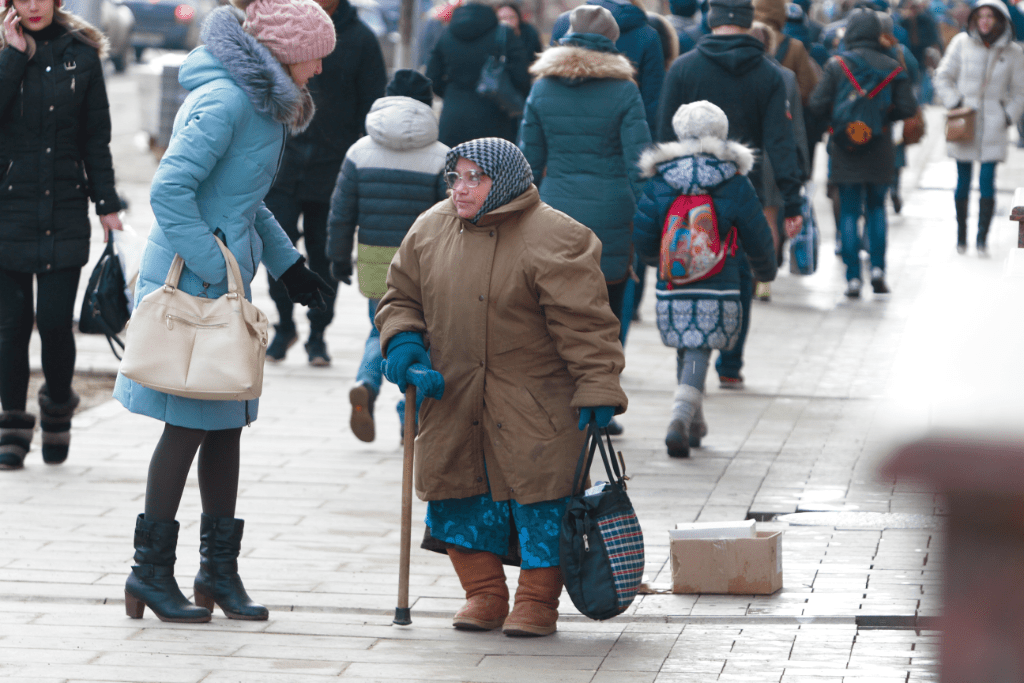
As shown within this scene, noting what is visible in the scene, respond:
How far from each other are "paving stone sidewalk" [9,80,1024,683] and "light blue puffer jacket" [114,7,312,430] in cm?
69

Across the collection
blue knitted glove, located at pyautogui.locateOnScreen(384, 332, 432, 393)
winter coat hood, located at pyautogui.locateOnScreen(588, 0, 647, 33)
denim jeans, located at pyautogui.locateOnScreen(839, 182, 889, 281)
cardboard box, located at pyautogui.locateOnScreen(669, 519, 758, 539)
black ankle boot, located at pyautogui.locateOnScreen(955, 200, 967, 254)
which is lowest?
black ankle boot, located at pyautogui.locateOnScreen(955, 200, 967, 254)

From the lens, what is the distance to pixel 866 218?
11.4 m

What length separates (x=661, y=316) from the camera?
6.97m

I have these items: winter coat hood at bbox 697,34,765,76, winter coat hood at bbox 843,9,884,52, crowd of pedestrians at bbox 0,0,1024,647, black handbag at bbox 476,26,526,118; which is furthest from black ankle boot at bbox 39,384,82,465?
winter coat hood at bbox 843,9,884,52

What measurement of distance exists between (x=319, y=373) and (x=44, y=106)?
301 centimetres

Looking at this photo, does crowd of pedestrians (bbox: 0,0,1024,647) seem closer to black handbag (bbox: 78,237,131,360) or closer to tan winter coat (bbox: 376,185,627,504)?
tan winter coat (bbox: 376,185,627,504)

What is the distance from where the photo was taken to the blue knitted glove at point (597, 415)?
4.37 metres

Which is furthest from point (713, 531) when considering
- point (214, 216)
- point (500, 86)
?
point (500, 86)

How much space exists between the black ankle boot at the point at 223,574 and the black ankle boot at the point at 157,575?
0.10m

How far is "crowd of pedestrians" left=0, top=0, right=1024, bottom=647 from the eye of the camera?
4500mm

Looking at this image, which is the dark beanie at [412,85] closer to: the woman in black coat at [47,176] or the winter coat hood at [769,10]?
the woman in black coat at [47,176]

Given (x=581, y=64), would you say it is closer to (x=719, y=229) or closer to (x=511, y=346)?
(x=719, y=229)

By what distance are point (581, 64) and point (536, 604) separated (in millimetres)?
3267

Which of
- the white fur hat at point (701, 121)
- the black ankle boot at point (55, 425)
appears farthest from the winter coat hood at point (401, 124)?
the black ankle boot at point (55, 425)
